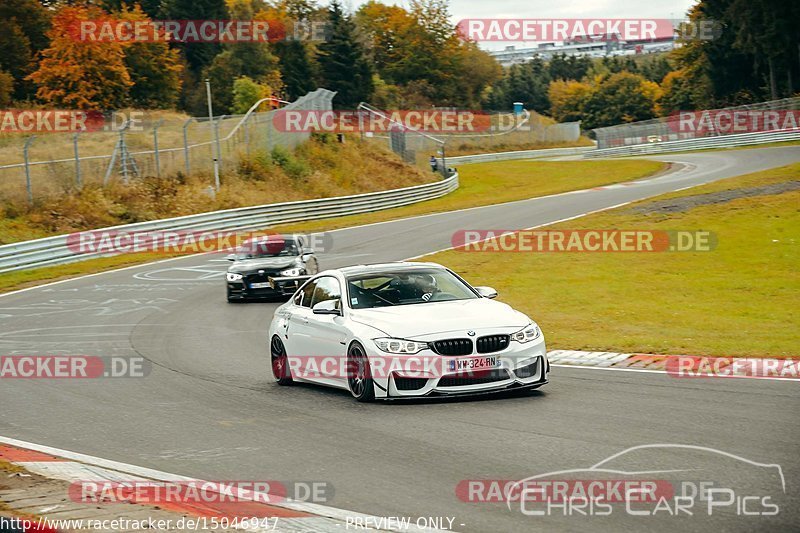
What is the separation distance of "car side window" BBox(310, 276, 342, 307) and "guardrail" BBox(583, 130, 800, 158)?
2400 inches

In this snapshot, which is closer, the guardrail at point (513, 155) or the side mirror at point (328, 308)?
the side mirror at point (328, 308)

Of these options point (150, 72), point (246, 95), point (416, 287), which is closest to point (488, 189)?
point (246, 95)

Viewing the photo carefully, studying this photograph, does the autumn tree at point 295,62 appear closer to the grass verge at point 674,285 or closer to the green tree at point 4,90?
the green tree at point 4,90

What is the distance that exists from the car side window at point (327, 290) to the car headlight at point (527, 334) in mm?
2195

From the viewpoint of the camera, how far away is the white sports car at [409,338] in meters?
10.2

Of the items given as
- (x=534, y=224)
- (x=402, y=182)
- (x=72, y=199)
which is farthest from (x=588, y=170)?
(x=72, y=199)

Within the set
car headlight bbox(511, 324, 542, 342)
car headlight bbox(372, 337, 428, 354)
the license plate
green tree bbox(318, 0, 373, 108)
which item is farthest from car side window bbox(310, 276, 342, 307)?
green tree bbox(318, 0, 373, 108)

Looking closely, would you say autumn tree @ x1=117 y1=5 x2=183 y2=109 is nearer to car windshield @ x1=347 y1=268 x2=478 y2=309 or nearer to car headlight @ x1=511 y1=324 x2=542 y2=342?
car windshield @ x1=347 y1=268 x2=478 y2=309

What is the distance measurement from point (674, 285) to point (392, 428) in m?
14.0

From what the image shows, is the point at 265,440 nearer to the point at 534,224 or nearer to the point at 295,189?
the point at 534,224

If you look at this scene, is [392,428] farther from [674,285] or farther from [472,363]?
[674,285]

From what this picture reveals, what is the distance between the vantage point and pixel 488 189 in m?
61.5

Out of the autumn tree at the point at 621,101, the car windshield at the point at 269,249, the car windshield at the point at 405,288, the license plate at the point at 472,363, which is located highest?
the autumn tree at the point at 621,101

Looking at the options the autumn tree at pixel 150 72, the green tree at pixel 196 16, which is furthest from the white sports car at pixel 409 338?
the green tree at pixel 196 16
